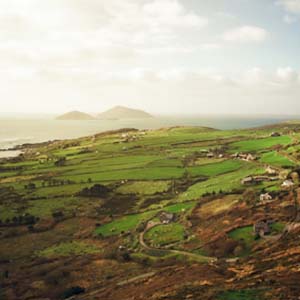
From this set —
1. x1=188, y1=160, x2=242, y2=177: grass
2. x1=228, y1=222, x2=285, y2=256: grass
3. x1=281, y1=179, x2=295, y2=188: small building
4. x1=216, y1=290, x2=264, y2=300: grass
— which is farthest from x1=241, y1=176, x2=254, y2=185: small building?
x1=216, y1=290, x2=264, y2=300: grass

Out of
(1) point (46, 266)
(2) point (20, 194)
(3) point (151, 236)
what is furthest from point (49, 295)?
(2) point (20, 194)

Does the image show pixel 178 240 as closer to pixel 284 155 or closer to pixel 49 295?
pixel 49 295

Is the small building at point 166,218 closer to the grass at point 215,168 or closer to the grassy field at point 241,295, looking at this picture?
the grassy field at point 241,295

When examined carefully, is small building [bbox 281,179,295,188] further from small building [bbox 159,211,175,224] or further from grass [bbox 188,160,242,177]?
grass [bbox 188,160,242,177]

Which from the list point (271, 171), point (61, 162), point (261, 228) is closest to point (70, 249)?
point (261, 228)

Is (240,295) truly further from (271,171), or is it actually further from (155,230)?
(271,171)
